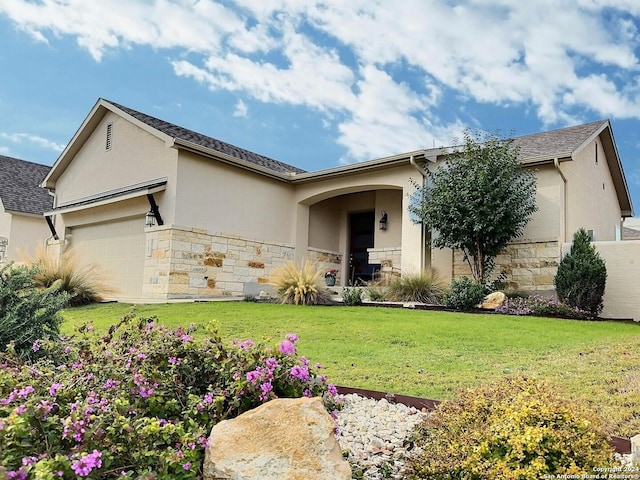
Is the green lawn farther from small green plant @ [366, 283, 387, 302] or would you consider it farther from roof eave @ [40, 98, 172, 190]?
roof eave @ [40, 98, 172, 190]

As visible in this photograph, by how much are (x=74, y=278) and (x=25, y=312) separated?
8.14 m

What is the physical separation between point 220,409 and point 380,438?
1.12 m

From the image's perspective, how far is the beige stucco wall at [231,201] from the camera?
38.8ft

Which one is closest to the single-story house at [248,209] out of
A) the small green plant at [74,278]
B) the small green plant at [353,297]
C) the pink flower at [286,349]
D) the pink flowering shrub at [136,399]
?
the small green plant at [74,278]

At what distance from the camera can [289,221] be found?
14289mm

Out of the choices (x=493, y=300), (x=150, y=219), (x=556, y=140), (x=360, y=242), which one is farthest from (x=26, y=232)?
(x=556, y=140)

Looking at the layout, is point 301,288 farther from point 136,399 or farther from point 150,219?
point 136,399

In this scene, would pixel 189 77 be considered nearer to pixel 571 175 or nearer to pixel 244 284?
pixel 244 284

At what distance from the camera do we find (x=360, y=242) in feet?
52.1

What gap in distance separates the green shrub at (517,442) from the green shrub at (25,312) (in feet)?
11.4

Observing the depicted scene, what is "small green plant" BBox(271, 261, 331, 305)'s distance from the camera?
10289 mm

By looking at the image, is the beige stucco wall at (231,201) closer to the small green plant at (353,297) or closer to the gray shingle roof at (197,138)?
the gray shingle roof at (197,138)

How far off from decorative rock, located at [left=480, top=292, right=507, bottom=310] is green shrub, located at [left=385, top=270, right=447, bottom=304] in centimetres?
102

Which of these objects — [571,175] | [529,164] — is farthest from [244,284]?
[571,175]
